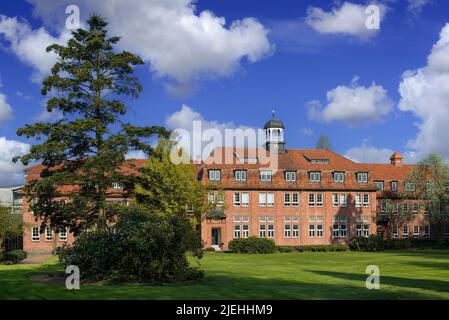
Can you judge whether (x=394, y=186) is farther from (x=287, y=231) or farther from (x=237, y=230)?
(x=237, y=230)

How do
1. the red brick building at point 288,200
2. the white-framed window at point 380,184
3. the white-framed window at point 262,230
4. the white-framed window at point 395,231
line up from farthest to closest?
1. the white-framed window at point 380,184
2. the white-framed window at point 395,231
3. the white-framed window at point 262,230
4. the red brick building at point 288,200

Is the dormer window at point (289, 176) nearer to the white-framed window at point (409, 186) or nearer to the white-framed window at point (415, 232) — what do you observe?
the white-framed window at point (409, 186)

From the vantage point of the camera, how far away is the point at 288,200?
66.0 meters

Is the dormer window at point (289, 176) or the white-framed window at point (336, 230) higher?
the dormer window at point (289, 176)

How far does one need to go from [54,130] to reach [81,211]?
495 centimetres

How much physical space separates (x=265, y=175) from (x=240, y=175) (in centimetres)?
329

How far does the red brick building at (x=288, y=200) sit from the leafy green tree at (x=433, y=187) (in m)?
1.87

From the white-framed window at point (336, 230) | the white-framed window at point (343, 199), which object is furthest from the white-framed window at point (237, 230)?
the white-framed window at point (343, 199)

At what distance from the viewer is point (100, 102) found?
32.2 metres

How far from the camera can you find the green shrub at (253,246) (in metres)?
54.5
